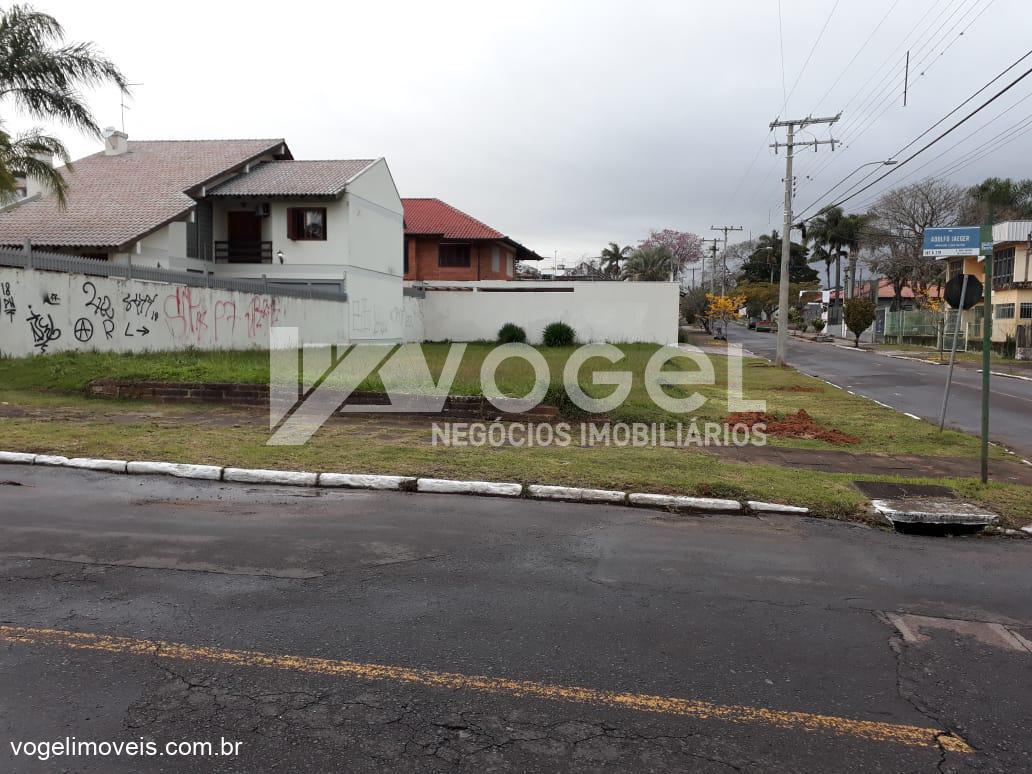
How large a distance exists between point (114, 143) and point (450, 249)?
57.8ft

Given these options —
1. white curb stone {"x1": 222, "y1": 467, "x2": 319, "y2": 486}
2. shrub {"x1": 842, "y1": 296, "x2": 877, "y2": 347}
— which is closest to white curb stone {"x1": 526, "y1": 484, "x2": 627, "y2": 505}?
white curb stone {"x1": 222, "y1": 467, "x2": 319, "y2": 486}

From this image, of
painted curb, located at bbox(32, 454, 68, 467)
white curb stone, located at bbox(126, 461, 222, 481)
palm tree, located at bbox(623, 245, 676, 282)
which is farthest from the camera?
palm tree, located at bbox(623, 245, 676, 282)

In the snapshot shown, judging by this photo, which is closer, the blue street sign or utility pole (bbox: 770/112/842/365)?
the blue street sign

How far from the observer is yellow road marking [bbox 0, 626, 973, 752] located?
3.13m

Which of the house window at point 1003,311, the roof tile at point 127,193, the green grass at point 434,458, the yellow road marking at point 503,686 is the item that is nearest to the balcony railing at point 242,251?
the roof tile at point 127,193

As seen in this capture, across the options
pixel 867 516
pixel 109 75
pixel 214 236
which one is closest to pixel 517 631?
pixel 867 516

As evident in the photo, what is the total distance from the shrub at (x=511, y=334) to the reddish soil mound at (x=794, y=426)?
2112cm

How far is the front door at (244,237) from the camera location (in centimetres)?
3033

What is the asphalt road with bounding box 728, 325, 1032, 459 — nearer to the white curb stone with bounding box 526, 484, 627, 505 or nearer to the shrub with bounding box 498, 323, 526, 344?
the white curb stone with bounding box 526, 484, 627, 505

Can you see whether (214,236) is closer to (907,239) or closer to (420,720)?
(420,720)

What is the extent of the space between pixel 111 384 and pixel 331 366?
4936 mm

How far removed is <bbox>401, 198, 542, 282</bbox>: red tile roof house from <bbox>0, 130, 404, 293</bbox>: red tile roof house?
8.42 m

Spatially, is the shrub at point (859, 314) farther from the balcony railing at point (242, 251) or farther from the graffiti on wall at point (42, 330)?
the graffiti on wall at point (42, 330)

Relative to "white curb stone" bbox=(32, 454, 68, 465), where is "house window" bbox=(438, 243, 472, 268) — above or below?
above
